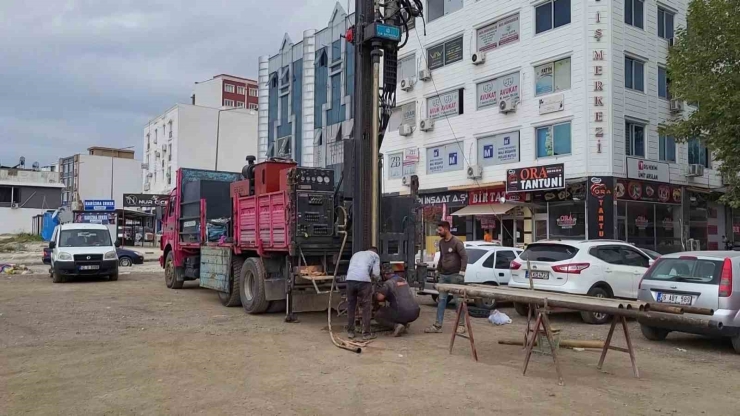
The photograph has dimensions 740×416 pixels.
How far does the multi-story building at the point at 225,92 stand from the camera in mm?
74562

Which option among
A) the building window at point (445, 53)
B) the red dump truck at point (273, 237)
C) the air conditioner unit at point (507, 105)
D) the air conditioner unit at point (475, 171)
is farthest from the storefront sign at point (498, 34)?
the red dump truck at point (273, 237)

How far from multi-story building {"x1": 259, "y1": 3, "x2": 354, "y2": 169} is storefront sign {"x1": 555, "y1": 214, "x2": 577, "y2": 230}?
14.0 m

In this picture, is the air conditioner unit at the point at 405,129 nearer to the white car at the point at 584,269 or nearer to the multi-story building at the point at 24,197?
the white car at the point at 584,269

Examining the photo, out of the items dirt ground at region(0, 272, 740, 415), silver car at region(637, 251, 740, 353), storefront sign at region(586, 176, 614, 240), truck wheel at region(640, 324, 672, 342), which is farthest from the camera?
storefront sign at region(586, 176, 614, 240)

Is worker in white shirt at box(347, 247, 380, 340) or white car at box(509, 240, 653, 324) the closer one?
worker in white shirt at box(347, 247, 380, 340)

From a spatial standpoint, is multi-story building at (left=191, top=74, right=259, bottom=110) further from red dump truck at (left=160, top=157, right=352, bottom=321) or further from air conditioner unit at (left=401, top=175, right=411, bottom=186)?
red dump truck at (left=160, top=157, right=352, bottom=321)

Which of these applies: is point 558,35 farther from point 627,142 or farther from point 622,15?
point 627,142

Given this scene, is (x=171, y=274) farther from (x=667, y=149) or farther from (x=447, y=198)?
(x=667, y=149)

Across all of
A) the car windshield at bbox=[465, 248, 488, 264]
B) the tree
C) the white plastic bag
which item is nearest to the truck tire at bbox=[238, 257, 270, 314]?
the white plastic bag

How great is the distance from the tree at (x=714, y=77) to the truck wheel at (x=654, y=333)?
813 centimetres

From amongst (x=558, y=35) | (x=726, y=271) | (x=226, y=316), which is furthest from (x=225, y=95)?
(x=726, y=271)

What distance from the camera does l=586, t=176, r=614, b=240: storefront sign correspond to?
22.1 m

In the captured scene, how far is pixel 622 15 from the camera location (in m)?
23.0

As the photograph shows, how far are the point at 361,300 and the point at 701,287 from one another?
4.77 m
